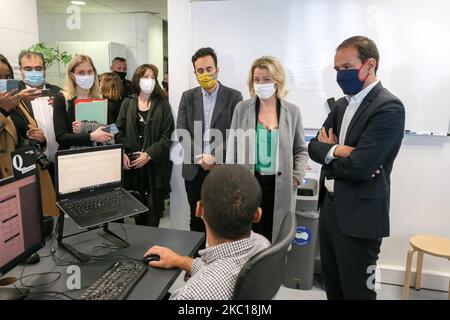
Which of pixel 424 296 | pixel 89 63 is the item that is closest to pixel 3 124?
pixel 89 63

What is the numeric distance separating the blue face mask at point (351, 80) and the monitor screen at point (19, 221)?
4.93ft

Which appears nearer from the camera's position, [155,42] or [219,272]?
[219,272]

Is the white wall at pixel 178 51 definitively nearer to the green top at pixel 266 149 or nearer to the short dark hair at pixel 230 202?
the green top at pixel 266 149

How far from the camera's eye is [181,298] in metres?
0.98

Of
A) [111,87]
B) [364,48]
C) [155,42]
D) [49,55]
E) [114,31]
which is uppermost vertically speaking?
[114,31]

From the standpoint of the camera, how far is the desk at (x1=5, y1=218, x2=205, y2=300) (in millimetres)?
1290

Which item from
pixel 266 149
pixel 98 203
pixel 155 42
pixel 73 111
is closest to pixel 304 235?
pixel 266 149

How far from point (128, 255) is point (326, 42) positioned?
7.18 ft

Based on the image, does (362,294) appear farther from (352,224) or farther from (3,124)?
(3,124)

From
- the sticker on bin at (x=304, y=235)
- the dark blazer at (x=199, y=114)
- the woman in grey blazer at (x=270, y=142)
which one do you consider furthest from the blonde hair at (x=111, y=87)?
the sticker on bin at (x=304, y=235)

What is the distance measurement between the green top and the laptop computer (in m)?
0.94

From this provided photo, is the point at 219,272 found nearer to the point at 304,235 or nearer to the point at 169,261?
the point at 169,261

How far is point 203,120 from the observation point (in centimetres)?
280
